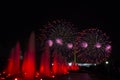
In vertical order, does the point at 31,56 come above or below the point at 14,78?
above

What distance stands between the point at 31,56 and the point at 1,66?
48.0ft

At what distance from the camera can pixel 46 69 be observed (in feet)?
137

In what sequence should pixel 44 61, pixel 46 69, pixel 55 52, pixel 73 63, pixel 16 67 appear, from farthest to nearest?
pixel 73 63
pixel 55 52
pixel 44 61
pixel 46 69
pixel 16 67

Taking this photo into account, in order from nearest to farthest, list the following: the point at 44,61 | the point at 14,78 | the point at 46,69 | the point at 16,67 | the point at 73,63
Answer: the point at 14,78, the point at 16,67, the point at 46,69, the point at 44,61, the point at 73,63

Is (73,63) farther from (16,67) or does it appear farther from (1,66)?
(16,67)

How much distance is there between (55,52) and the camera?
58.6 m

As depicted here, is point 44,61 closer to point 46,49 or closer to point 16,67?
point 46,49

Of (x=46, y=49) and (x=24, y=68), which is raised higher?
(x=46, y=49)

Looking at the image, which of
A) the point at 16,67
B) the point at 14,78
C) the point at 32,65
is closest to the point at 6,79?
the point at 14,78

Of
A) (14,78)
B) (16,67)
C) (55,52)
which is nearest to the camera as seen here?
(14,78)

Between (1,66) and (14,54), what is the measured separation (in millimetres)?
8159

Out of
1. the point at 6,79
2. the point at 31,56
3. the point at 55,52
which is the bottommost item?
the point at 6,79

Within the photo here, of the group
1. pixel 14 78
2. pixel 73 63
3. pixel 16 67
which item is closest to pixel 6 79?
pixel 14 78

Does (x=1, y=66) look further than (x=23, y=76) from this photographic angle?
Yes
